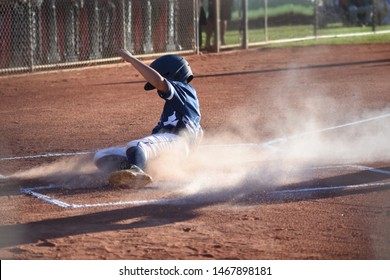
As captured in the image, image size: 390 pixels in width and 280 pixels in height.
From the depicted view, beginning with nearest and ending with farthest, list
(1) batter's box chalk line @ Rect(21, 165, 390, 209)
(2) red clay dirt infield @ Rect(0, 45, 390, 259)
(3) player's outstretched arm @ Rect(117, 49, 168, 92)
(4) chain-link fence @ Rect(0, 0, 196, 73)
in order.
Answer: (2) red clay dirt infield @ Rect(0, 45, 390, 259) < (1) batter's box chalk line @ Rect(21, 165, 390, 209) < (3) player's outstretched arm @ Rect(117, 49, 168, 92) < (4) chain-link fence @ Rect(0, 0, 196, 73)

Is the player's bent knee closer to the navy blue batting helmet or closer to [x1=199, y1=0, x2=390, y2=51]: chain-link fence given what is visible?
the navy blue batting helmet

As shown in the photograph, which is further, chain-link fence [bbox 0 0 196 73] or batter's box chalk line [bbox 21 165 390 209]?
chain-link fence [bbox 0 0 196 73]

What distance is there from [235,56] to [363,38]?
6238 millimetres

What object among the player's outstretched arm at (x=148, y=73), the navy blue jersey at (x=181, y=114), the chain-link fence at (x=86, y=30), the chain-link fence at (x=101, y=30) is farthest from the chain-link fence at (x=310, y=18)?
the player's outstretched arm at (x=148, y=73)

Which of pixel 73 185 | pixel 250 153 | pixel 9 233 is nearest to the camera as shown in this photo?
pixel 9 233

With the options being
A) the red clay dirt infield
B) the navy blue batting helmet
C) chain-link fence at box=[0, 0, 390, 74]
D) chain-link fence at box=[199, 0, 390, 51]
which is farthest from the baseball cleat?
chain-link fence at box=[199, 0, 390, 51]

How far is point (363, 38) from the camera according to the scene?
26.3m

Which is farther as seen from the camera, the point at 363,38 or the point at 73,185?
the point at 363,38

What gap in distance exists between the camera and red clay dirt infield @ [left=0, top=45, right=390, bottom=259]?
5707 mm

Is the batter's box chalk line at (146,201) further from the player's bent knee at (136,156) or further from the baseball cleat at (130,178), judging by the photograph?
the player's bent knee at (136,156)

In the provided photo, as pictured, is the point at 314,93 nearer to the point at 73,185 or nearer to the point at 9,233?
the point at 73,185

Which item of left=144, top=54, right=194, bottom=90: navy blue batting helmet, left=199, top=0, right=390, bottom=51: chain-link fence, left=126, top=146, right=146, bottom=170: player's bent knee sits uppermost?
left=144, top=54, right=194, bottom=90: navy blue batting helmet

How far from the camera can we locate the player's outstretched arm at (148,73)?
7.45 meters
